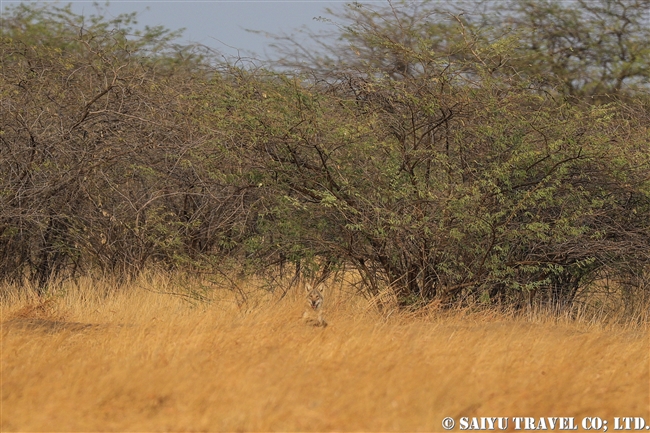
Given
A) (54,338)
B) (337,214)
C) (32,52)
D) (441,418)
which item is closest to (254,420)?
(441,418)

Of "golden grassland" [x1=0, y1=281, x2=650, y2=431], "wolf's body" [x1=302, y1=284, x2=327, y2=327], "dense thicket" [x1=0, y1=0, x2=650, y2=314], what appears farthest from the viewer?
"dense thicket" [x1=0, y1=0, x2=650, y2=314]

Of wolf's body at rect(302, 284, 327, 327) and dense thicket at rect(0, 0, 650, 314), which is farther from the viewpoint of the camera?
dense thicket at rect(0, 0, 650, 314)

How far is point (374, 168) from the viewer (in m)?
9.50

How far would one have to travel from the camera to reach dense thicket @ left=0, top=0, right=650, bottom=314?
9.27 meters

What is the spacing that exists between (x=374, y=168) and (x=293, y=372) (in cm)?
398

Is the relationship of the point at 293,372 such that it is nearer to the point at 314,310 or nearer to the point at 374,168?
the point at 314,310

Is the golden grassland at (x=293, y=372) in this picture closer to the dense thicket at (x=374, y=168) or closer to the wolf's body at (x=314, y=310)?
the wolf's body at (x=314, y=310)

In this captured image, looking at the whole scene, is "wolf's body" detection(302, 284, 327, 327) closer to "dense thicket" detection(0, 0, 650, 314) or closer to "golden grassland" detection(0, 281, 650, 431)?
"golden grassland" detection(0, 281, 650, 431)

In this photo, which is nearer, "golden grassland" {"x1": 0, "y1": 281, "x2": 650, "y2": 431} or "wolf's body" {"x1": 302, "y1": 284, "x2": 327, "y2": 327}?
"golden grassland" {"x1": 0, "y1": 281, "x2": 650, "y2": 431}

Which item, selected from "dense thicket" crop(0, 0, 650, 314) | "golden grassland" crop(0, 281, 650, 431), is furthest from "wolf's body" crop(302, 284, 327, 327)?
"dense thicket" crop(0, 0, 650, 314)

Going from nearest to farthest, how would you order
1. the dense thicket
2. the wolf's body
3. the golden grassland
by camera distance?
the golden grassland → the wolf's body → the dense thicket

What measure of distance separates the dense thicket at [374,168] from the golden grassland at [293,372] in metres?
1.21

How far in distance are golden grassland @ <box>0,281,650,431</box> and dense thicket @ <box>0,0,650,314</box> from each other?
1.21 meters

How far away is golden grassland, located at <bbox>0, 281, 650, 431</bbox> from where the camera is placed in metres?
5.29
